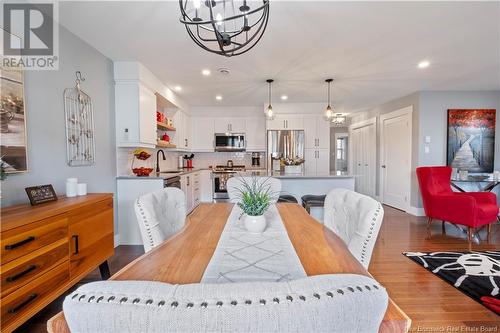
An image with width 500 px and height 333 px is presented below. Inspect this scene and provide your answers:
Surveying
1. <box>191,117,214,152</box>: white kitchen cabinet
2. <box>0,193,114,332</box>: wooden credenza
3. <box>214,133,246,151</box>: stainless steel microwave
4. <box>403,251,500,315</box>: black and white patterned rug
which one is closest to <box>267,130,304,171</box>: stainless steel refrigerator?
<box>214,133,246,151</box>: stainless steel microwave

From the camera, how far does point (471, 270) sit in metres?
2.49

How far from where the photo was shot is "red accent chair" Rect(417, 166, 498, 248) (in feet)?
10.1

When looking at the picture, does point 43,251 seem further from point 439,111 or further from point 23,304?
point 439,111

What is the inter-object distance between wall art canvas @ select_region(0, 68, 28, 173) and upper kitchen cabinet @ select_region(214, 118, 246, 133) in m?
4.15

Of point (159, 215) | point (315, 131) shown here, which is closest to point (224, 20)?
point (159, 215)

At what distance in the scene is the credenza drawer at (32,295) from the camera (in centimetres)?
129

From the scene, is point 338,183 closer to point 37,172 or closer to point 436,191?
point 436,191

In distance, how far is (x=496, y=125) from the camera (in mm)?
4602

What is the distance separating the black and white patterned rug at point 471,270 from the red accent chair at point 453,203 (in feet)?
1.23

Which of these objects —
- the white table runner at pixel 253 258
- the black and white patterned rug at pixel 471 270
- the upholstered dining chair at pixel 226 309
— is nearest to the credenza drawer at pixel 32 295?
the white table runner at pixel 253 258

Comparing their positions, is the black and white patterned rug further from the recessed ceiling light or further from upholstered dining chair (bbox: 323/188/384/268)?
the recessed ceiling light

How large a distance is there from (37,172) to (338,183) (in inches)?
136

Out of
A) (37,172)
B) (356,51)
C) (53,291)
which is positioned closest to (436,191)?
(356,51)

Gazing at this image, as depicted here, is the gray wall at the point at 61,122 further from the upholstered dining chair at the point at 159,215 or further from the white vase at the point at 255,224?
the white vase at the point at 255,224
